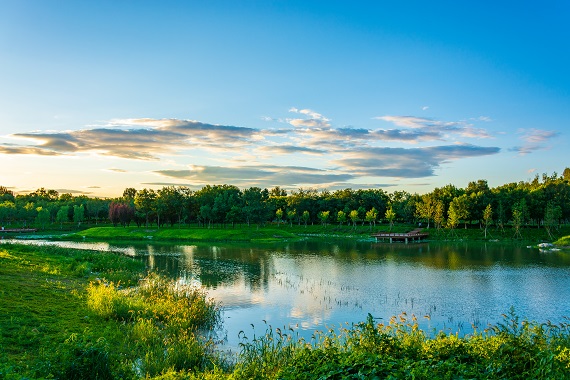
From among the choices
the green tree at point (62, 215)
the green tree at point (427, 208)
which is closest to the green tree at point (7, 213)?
the green tree at point (62, 215)

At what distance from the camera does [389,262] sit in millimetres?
53500

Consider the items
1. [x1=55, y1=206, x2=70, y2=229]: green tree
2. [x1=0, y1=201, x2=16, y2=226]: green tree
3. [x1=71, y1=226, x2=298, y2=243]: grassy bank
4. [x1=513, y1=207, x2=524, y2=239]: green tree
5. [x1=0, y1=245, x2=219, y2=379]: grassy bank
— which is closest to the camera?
[x1=0, y1=245, x2=219, y2=379]: grassy bank

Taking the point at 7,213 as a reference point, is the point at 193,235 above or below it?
below

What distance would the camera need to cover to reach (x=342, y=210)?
13825cm

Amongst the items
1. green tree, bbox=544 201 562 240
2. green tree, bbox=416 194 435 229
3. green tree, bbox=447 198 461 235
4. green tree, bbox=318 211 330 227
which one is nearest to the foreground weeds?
green tree, bbox=544 201 562 240

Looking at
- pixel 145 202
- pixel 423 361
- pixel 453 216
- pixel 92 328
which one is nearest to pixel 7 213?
pixel 145 202

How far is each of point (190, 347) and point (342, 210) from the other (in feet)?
410

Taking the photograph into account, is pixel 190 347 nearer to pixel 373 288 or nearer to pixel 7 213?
pixel 373 288

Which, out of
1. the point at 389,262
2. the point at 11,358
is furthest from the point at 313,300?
the point at 389,262

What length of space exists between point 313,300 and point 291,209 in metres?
111

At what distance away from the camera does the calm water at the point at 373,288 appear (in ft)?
83.4

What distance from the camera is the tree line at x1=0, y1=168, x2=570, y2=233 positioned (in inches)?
4195

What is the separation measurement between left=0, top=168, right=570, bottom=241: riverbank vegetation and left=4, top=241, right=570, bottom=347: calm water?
50.5 metres

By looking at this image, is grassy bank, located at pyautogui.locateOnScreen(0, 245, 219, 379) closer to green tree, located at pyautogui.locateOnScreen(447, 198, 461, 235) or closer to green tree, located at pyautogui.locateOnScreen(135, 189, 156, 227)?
green tree, located at pyautogui.locateOnScreen(447, 198, 461, 235)
